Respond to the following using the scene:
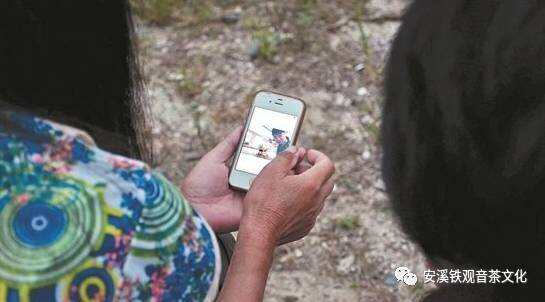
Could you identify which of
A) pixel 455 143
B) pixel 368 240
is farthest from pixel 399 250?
pixel 455 143

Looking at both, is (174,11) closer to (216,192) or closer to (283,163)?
(216,192)

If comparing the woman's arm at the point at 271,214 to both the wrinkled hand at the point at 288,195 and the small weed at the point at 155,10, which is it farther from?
the small weed at the point at 155,10

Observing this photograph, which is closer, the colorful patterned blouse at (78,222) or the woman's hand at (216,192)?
the colorful patterned blouse at (78,222)

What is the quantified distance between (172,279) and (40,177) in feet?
0.71

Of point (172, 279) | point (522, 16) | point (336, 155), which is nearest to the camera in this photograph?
point (522, 16)

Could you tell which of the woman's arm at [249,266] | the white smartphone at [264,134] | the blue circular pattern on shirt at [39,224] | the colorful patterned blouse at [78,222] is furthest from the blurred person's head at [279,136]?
the blue circular pattern on shirt at [39,224]

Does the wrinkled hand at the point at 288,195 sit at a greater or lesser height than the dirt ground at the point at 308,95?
greater

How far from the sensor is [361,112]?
2420 mm

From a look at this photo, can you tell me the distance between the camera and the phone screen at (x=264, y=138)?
1.65 metres

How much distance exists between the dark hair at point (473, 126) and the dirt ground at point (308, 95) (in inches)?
40.1

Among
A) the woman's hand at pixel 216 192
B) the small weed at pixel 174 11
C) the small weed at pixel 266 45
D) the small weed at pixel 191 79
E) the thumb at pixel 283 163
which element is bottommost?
the small weed at pixel 191 79

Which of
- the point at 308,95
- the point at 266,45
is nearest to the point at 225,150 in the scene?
the point at 308,95

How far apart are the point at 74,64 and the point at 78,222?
0.92 feet

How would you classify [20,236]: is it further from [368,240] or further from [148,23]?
[148,23]
